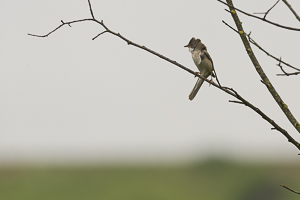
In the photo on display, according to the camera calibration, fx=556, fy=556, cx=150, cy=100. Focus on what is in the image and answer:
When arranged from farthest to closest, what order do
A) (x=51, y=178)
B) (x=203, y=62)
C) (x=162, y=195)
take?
(x=51, y=178), (x=162, y=195), (x=203, y=62)

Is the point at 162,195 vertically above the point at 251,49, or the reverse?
the point at 162,195

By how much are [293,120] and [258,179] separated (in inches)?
1279

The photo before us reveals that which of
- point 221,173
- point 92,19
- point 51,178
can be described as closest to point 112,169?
point 51,178

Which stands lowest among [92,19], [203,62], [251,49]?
[251,49]

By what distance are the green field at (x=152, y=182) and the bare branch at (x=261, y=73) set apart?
28.3 m

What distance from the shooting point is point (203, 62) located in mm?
6199

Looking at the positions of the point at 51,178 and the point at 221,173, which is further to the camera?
the point at 221,173

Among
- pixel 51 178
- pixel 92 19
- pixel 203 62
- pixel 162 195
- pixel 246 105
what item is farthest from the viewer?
pixel 51 178

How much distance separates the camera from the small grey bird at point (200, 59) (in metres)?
6.19

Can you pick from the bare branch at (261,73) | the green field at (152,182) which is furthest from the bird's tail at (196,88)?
the green field at (152,182)

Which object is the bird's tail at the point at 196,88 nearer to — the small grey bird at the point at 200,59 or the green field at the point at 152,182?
the small grey bird at the point at 200,59

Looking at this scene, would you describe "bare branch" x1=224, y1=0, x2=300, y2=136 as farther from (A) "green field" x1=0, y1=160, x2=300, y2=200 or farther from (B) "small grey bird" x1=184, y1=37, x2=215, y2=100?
(A) "green field" x1=0, y1=160, x2=300, y2=200

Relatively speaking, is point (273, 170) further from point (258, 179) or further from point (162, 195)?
point (162, 195)

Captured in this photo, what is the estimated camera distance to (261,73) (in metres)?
3.62
